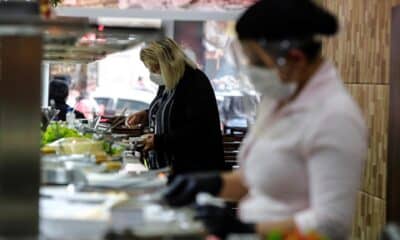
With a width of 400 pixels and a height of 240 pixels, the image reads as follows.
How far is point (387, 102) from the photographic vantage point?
493cm

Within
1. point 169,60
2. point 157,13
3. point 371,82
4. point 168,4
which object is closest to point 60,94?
point 157,13

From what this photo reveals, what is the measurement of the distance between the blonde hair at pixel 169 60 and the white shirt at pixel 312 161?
2.78 m

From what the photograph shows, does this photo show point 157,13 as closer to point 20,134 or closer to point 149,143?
point 149,143

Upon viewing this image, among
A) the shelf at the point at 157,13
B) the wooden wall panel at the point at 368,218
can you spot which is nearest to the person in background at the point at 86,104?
the shelf at the point at 157,13

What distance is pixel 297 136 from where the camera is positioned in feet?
7.74

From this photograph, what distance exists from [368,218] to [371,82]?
833 millimetres

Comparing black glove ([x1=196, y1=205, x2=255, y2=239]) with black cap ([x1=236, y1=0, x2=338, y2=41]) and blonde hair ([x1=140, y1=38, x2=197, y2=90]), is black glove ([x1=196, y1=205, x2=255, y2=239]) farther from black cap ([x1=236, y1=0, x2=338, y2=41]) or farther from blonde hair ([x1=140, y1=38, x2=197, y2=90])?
blonde hair ([x1=140, y1=38, x2=197, y2=90])

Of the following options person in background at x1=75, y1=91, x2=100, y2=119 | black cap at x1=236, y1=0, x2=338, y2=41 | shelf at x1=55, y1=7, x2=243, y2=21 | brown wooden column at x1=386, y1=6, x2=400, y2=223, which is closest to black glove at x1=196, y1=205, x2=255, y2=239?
black cap at x1=236, y1=0, x2=338, y2=41

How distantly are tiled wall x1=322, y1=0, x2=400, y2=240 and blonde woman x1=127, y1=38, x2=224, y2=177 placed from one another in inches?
36.6

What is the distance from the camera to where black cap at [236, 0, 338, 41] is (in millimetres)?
2336

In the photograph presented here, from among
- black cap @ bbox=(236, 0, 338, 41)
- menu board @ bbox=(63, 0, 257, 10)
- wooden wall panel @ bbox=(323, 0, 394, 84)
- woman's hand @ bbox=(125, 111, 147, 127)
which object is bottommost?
woman's hand @ bbox=(125, 111, 147, 127)

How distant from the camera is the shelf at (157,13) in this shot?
335 inches

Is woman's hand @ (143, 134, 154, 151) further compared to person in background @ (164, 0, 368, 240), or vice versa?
woman's hand @ (143, 134, 154, 151)

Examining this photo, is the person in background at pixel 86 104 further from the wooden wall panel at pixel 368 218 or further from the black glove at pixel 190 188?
the black glove at pixel 190 188
